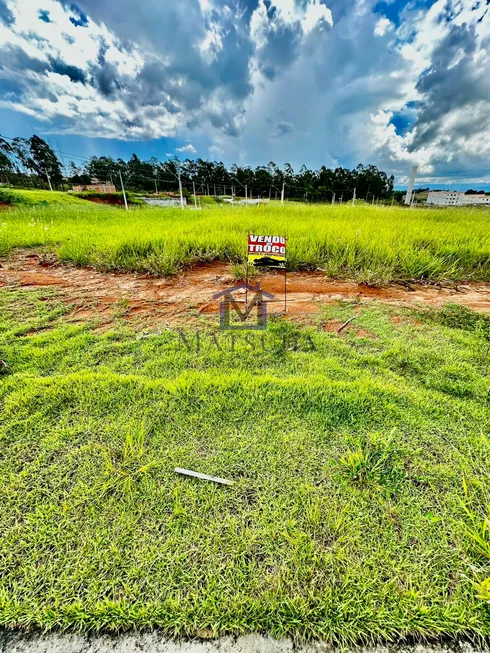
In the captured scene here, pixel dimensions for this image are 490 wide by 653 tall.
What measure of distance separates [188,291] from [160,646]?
10.2 feet

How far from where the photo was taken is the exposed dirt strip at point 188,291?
3.00m

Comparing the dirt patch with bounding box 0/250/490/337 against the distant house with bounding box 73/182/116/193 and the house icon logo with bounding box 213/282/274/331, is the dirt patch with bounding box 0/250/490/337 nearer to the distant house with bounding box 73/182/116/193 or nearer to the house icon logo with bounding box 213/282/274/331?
the house icon logo with bounding box 213/282/274/331

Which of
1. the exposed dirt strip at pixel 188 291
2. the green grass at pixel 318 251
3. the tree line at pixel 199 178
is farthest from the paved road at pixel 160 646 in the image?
the tree line at pixel 199 178

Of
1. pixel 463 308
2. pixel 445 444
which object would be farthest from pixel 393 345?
pixel 463 308

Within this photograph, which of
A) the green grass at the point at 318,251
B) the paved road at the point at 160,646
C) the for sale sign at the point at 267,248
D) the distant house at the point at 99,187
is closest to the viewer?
the paved road at the point at 160,646

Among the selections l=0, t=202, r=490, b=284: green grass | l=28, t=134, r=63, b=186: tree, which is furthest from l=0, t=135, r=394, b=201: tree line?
l=0, t=202, r=490, b=284: green grass

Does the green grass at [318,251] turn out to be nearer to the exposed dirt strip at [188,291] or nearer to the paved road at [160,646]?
the exposed dirt strip at [188,291]

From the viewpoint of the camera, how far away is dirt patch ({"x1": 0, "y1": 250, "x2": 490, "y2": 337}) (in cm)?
292

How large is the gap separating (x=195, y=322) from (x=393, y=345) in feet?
5.99

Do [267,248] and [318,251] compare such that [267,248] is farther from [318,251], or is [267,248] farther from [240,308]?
[318,251]

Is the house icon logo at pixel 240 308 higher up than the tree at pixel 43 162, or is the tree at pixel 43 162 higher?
the tree at pixel 43 162

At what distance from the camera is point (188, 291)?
3.55 metres

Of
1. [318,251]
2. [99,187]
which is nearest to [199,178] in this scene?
[99,187]

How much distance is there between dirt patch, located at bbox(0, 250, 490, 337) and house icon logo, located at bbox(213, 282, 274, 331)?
0.25 ft
